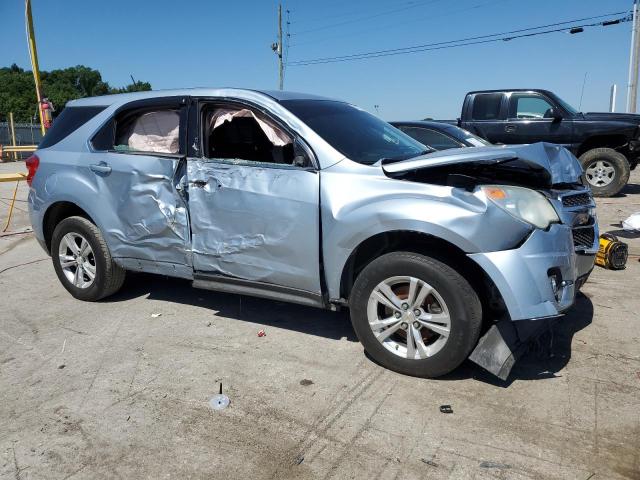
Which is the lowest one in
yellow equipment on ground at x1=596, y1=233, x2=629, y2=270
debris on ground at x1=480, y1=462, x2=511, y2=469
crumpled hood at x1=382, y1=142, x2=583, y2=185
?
debris on ground at x1=480, y1=462, x2=511, y2=469

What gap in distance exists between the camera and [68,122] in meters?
5.05

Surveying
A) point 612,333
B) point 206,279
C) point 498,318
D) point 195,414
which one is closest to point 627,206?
point 612,333

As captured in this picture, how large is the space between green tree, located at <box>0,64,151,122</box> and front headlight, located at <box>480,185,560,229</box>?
54.5 metres

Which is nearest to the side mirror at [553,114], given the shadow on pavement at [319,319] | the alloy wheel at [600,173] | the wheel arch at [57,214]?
the alloy wheel at [600,173]

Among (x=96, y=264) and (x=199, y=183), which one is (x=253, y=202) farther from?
(x=96, y=264)

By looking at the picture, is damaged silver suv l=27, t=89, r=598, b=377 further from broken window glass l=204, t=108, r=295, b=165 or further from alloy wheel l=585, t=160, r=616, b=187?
alloy wheel l=585, t=160, r=616, b=187

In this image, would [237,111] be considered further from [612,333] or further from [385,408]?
[612,333]

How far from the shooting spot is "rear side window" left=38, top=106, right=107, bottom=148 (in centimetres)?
494

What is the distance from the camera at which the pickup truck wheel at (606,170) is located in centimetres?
1089

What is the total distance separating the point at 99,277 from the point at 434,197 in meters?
3.18

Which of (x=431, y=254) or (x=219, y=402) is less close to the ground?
(x=431, y=254)

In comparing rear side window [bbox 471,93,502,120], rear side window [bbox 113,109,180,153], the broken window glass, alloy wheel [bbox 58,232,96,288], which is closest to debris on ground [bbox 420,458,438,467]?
the broken window glass

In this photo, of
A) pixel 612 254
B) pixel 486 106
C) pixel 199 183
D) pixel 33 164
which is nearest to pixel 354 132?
pixel 199 183

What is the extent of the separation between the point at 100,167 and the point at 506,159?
3303mm
